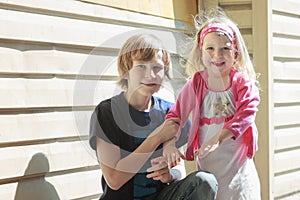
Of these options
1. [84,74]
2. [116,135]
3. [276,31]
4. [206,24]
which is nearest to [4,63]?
[84,74]

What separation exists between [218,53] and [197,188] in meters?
0.51

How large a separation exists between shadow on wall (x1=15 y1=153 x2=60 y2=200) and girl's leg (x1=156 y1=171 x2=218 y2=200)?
47cm

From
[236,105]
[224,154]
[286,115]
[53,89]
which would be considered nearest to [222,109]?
[236,105]

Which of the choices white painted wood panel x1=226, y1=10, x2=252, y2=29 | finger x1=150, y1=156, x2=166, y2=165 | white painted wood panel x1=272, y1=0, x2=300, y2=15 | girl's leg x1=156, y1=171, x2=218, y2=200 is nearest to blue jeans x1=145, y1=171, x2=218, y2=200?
girl's leg x1=156, y1=171, x2=218, y2=200

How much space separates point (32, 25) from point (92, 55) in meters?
0.29

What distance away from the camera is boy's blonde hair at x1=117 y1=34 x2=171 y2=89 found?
188 cm

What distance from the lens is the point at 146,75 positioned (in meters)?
1.89

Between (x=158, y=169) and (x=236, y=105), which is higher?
(x=236, y=105)

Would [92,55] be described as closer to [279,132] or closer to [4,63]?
[4,63]

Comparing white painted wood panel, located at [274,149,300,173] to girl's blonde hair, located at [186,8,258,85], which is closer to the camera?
girl's blonde hair, located at [186,8,258,85]

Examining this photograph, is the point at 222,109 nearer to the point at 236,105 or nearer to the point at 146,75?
the point at 236,105

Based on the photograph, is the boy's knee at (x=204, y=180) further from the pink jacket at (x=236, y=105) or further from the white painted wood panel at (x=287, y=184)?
the white painted wood panel at (x=287, y=184)

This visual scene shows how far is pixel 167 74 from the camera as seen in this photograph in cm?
197

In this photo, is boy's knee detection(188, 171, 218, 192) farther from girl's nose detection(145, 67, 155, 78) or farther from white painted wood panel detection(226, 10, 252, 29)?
white painted wood panel detection(226, 10, 252, 29)
